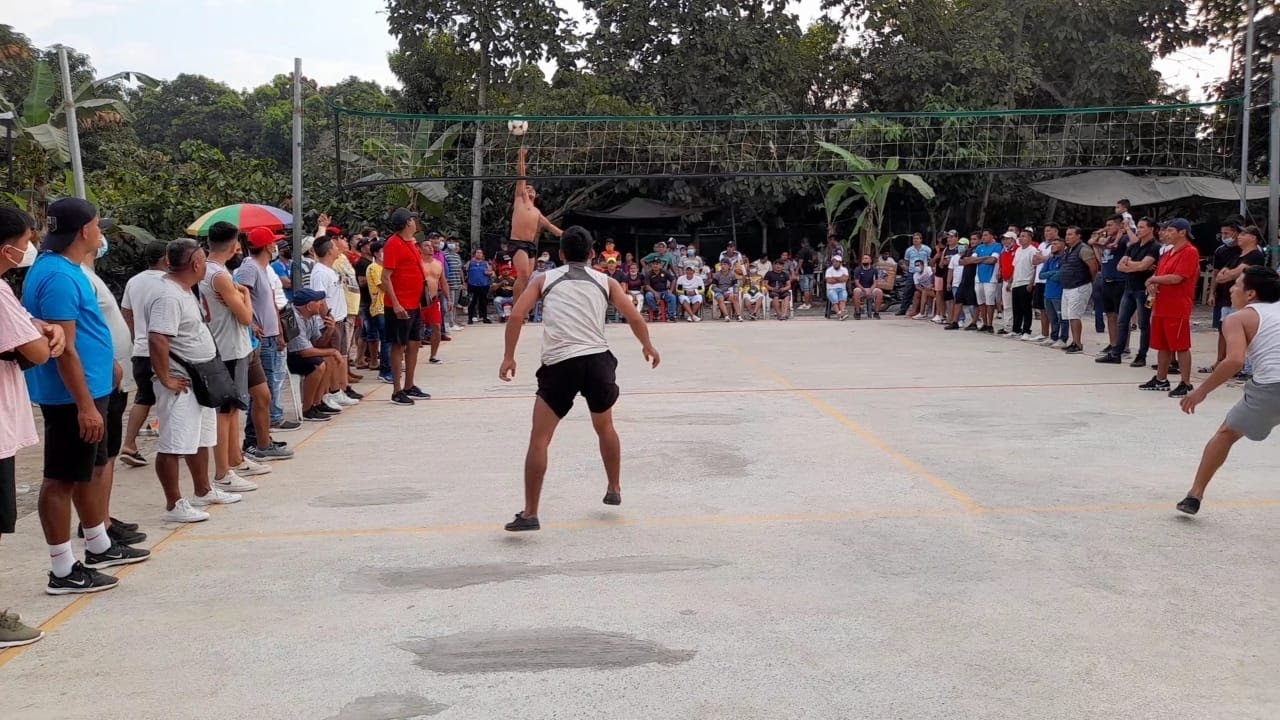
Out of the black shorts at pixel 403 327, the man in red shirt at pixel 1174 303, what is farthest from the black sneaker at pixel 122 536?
the man in red shirt at pixel 1174 303

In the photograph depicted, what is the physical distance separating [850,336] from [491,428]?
8923 millimetres

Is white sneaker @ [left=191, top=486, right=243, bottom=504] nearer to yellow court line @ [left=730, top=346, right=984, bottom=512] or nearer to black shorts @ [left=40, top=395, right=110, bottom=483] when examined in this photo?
black shorts @ [left=40, top=395, right=110, bottom=483]

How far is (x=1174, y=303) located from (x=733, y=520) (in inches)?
259

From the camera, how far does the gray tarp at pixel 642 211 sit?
26.2 meters

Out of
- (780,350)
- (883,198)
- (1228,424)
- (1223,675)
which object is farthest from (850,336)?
(1223,675)

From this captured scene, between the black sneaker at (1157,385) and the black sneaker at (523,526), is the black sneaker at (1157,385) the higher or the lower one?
the higher one

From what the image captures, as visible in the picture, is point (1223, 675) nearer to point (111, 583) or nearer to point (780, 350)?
point (111, 583)

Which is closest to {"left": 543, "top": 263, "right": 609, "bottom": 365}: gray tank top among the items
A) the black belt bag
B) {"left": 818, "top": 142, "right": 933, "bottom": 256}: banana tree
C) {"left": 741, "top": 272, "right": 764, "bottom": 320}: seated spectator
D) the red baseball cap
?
the black belt bag

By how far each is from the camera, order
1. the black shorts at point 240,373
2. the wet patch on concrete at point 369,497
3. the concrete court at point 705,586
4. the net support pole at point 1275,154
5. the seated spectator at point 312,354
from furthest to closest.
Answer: the net support pole at point 1275,154 → the seated spectator at point 312,354 → the black shorts at point 240,373 → the wet patch on concrete at point 369,497 → the concrete court at point 705,586

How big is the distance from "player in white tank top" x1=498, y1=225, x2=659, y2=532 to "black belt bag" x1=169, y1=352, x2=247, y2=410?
1.61m

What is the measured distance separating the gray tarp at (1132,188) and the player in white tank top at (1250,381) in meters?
18.8

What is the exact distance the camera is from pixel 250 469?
290 inches

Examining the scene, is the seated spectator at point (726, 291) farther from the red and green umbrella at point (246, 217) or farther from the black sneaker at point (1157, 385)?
the black sneaker at point (1157, 385)

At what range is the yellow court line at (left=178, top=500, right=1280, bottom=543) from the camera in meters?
5.80
